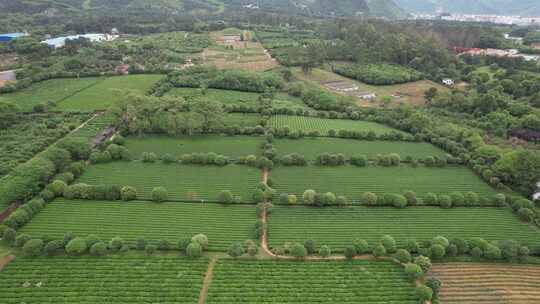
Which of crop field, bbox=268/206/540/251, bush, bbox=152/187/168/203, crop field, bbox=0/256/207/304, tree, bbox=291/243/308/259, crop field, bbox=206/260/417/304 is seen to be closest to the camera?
crop field, bbox=0/256/207/304

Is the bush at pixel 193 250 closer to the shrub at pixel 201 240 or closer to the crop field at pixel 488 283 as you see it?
the shrub at pixel 201 240

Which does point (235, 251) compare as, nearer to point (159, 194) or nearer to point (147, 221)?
point (147, 221)

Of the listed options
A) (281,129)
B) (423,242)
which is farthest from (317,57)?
(423,242)

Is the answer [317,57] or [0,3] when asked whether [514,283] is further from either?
[0,3]

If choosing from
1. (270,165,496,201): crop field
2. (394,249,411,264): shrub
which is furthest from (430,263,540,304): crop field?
(270,165,496,201): crop field

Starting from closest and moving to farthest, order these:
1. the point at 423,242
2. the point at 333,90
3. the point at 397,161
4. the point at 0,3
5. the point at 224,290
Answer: the point at 224,290 < the point at 423,242 < the point at 397,161 < the point at 333,90 < the point at 0,3

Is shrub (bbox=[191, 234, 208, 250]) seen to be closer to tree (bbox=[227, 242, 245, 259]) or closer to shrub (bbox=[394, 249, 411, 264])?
tree (bbox=[227, 242, 245, 259])

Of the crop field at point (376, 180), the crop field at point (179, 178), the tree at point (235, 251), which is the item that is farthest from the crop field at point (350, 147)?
the tree at point (235, 251)
